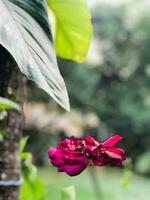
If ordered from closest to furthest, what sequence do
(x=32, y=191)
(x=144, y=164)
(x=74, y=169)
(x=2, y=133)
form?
1. (x=74, y=169)
2. (x=2, y=133)
3. (x=32, y=191)
4. (x=144, y=164)

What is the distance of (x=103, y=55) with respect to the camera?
336 inches

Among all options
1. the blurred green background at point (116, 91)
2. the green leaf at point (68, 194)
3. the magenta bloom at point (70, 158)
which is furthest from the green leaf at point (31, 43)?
the blurred green background at point (116, 91)

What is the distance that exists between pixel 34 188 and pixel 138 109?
7.06 metres

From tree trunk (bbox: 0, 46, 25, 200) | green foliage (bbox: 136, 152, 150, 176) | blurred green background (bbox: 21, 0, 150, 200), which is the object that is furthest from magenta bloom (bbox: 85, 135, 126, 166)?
green foliage (bbox: 136, 152, 150, 176)

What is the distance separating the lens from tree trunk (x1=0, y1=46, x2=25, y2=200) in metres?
0.96

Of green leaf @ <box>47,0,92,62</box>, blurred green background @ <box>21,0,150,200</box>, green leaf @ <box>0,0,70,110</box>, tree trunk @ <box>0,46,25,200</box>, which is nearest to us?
green leaf @ <box>0,0,70,110</box>

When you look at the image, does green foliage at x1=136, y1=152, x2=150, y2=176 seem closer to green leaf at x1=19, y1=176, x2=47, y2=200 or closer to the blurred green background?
the blurred green background

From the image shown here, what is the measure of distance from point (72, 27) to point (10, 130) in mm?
295

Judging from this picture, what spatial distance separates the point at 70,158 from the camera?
62 cm

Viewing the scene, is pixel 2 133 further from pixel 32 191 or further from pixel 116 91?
pixel 116 91

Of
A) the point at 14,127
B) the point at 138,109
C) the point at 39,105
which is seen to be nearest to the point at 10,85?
the point at 14,127

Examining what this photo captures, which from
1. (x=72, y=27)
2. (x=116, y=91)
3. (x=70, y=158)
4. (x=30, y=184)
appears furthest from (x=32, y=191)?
(x=116, y=91)

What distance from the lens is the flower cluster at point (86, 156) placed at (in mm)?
618

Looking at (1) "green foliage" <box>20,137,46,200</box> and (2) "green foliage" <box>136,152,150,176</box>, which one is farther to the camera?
A: (2) "green foliage" <box>136,152,150,176</box>
